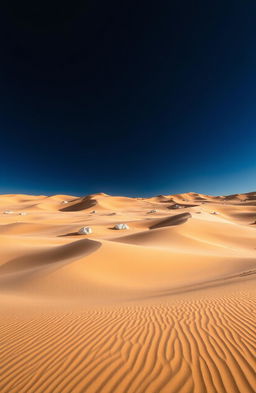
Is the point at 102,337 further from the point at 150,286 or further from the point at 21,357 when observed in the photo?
the point at 150,286

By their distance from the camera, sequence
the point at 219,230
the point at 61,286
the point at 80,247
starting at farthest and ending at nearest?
the point at 219,230, the point at 80,247, the point at 61,286

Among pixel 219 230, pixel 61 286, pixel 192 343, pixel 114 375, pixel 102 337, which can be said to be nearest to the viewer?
pixel 114 375

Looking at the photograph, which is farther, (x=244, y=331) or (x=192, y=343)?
(x=244, y=331)

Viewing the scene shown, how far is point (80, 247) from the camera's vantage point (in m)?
12.4

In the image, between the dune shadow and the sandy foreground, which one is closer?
the sandy foreground

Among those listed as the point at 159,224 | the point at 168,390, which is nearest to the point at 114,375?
the point at 168,390

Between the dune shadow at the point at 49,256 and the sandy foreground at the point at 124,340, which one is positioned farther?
the dune shadow at the point at 49,256

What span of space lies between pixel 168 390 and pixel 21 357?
6.82 ft

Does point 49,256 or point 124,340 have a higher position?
point 49,256

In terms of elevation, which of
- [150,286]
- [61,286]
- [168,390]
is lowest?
[150,286]

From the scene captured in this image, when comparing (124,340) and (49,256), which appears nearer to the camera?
(124,340)

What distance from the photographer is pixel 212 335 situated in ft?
9.68

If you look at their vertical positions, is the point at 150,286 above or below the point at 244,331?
below

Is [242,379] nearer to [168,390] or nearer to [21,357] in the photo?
[168,390]
